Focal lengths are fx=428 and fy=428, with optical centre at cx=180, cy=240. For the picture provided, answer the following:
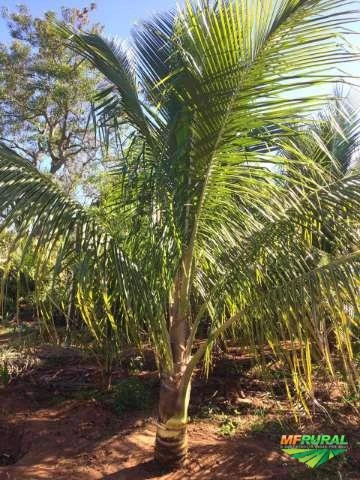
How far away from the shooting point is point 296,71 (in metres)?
2.52

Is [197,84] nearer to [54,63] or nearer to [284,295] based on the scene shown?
[284,295]

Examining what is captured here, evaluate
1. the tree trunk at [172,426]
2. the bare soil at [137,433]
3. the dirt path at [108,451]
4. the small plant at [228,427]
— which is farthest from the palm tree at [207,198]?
the small plant at [228,427]

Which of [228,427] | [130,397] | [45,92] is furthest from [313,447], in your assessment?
[45,92]

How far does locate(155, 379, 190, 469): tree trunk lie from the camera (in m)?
3.40

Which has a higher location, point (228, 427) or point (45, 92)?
point (45, 92)

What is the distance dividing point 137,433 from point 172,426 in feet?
3.73

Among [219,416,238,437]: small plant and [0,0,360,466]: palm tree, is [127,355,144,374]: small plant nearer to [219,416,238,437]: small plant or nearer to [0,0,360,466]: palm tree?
[219,416,238,437]: small plant

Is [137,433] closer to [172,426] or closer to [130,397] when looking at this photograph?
[130,397]

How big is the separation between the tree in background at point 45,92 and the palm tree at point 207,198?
9851 millimetres

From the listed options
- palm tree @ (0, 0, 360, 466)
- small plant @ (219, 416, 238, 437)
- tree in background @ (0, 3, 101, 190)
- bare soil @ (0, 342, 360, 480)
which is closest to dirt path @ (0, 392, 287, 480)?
bare soil @ (0, 342, 360, 480)

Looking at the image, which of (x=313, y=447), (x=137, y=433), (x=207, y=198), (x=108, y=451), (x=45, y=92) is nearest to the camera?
(x=207, y=198)

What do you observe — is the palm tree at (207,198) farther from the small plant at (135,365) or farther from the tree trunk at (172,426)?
the small plant at (135,365)

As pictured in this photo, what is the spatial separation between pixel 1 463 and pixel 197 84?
3900 millimetres

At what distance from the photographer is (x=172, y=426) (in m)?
3.45
